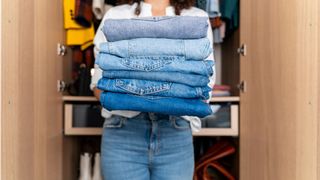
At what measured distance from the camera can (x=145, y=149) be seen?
1089 millimetres

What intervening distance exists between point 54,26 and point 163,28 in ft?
1.97

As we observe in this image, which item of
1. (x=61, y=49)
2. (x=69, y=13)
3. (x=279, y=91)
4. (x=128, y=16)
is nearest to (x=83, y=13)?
(x=69, y=13)

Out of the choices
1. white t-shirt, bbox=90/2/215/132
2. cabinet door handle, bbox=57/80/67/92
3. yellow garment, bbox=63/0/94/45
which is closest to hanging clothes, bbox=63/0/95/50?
yellow garment, bbox=63/0/94/45

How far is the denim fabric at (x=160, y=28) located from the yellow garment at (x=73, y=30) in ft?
2.00

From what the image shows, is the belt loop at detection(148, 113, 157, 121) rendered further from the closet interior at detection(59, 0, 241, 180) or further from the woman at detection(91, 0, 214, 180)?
the closet interior at detection(59, 0, 241, 180)

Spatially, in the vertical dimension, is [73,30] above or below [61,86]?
above

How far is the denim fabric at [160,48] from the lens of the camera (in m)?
0.95

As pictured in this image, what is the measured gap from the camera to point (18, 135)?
1014 mm

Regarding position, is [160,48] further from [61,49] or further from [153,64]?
[61,49]

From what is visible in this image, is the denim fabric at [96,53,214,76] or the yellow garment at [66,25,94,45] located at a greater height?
the yellow garment at [66,25,94,45]

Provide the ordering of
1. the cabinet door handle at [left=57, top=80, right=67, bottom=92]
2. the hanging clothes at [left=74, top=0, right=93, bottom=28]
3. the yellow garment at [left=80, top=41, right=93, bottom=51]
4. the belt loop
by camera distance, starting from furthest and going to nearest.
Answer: the yellow garment at [left=80, top=41, right=93, bottom=51] → the hanging clothes at [left=74, top=0, right=93, bottom=28] → the cabinet door handle at [left=57, top=80, right=67, bottom=92] → the belt loop

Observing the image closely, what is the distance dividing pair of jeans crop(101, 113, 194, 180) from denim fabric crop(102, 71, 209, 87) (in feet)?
0.56

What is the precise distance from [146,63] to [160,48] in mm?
50

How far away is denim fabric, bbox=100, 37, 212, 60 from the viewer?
37.3 inches
